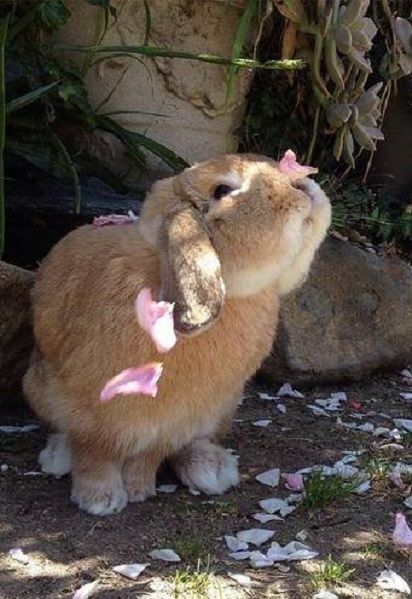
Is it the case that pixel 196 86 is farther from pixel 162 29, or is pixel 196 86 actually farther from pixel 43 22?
pixel 43 22

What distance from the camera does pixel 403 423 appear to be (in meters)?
3.68

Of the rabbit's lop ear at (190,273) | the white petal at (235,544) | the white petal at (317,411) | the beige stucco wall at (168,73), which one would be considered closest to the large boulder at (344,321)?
the white petal at (317,411)

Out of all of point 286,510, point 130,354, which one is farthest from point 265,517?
point 130,354

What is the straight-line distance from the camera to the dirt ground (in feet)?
7.98

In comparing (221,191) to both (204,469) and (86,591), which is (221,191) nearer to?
(204,469)

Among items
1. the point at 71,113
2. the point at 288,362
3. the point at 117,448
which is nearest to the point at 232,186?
the point at 117,448

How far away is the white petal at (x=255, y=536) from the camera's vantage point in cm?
266

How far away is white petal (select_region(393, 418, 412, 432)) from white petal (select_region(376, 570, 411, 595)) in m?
1.14

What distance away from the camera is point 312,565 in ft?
8.38

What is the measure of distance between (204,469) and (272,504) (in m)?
0.22

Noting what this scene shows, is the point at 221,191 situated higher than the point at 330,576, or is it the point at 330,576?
the point at 221,191

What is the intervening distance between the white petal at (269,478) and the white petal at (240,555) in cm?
44

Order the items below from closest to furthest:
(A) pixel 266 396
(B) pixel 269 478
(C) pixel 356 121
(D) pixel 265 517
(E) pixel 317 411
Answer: (D) pixel 265 517 → (B) pixel 269 478 → (E) pixel 317 411 → (A) pixel 266 396 → (C) pixel 356 121

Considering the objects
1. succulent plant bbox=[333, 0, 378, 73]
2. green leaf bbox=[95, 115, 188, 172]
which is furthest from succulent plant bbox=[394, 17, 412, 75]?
green leaf bbox=[95, 115, 188, 172]
